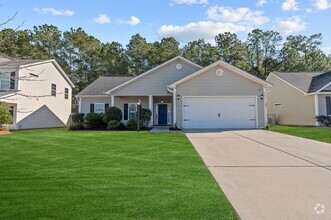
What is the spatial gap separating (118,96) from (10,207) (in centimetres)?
1731

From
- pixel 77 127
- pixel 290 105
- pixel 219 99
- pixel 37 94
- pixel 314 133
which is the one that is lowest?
pixel 314 133

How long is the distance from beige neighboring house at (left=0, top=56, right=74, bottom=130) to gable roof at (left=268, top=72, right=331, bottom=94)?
20.4 m

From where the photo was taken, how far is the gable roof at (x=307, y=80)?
792 inches

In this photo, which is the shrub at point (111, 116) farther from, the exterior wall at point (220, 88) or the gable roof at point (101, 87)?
the exterior wall at point (220, 88)

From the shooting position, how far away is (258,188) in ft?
15.1

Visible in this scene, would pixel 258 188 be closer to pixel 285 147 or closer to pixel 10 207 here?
pixel 10 207

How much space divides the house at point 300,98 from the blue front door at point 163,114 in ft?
36.4

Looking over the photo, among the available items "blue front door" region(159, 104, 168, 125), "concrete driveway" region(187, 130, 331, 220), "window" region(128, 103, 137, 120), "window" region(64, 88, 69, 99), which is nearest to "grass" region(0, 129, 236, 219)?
"concrete driveway" region(187, 130, 331, 220)

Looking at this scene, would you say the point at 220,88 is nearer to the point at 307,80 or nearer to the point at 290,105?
the point at 290,105

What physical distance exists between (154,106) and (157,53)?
19.3 metres

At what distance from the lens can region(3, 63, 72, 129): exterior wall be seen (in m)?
20.4

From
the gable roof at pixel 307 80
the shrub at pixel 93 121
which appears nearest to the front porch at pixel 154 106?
the shrub at pixel 93 121

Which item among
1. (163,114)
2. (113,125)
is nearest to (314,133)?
(163,114)

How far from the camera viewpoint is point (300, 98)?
70.1 ft
